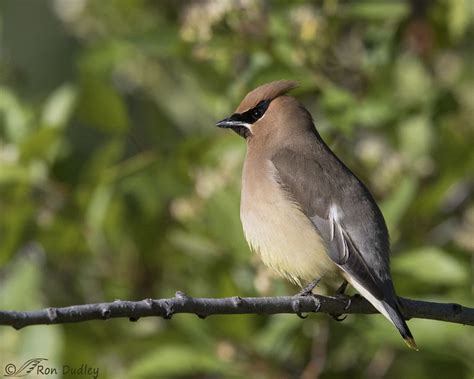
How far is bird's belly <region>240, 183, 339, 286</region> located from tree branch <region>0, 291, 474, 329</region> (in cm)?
18

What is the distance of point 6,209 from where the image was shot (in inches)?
206

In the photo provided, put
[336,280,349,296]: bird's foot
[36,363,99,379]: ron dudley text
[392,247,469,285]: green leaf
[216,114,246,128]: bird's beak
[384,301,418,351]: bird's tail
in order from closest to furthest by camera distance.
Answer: [384,301,418,351]: bird's tail
[336,280,349,296]: bird's foot
[392,247,469,285]: green leaf
[216,114,246,128]: bird's beak
[36,363,99,379]: ron dudley text

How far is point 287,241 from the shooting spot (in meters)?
4.25

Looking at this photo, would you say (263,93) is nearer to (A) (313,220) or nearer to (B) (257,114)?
(B) (257,114)

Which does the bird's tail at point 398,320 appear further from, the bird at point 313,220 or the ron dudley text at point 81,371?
the ron dudley text at point 81,371

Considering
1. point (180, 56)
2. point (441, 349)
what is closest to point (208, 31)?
point (180, 56)

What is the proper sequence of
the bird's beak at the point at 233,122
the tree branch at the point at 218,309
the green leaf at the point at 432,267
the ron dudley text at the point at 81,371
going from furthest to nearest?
the ron dudley text at the point at 81,371
the bird's beak at the point at 233,122
the green leaf at the point at 432,267
the tree branch at the point at 218,309

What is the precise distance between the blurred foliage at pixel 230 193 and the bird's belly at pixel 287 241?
0.46 metres

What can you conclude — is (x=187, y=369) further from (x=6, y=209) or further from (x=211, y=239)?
(x=6, y=209)

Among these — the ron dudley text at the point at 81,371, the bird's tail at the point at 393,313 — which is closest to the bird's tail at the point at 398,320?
the bird's tail at the point at 393,313

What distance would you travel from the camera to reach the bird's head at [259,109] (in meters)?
4.83

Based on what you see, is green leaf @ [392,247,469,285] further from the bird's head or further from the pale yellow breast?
the bird's head

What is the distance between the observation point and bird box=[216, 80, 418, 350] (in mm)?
4184

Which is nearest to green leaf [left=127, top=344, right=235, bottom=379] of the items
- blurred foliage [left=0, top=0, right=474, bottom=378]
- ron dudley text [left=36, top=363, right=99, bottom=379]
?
blurred foliage [left=0, top=0, right=474, bottom=378]
